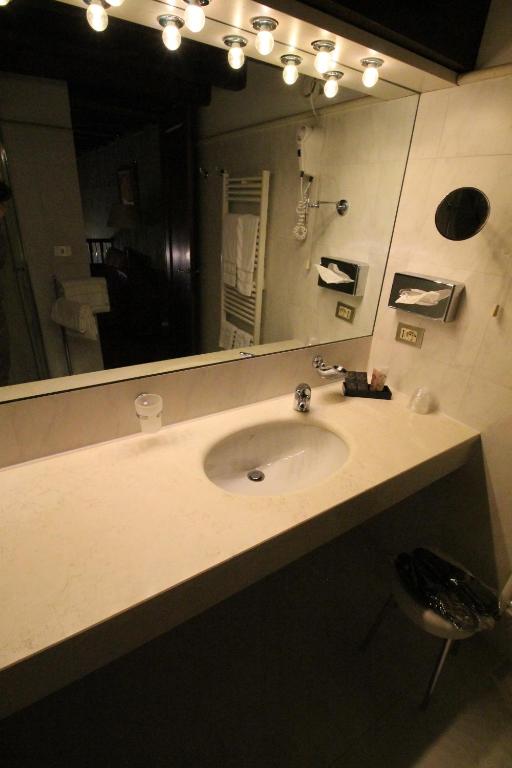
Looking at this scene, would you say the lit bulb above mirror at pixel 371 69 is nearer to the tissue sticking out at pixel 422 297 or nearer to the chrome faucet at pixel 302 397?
the tissue sticking out at pixel 422 297

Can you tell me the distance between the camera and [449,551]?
1.48 m

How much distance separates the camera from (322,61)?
3.14ft

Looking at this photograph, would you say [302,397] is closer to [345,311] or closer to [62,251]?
[345,311]

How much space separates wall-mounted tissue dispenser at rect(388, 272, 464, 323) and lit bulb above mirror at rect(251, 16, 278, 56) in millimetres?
803

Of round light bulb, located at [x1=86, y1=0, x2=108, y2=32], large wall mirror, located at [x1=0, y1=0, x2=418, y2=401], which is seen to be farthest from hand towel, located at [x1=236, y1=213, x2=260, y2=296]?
round light bulb, located at [x1=86, y1=0, x2=108, y2=32]

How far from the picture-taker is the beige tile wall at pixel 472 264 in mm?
1080

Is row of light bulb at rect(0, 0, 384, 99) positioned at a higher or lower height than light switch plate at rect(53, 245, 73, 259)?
higher

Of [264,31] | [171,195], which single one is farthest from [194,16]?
[171,195]

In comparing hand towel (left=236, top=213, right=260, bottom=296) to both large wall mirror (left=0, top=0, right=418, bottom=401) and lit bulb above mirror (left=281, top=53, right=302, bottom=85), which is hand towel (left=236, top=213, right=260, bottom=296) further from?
lit bulb above mirror (left=281, top=53, right=302, bottom=85)

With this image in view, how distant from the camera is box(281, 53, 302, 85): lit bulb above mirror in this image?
38.6 inches

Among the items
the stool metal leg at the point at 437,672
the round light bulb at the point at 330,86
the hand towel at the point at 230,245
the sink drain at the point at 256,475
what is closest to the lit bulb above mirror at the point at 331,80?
the round light bulb at the point at 330,86

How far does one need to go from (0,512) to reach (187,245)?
909 mm

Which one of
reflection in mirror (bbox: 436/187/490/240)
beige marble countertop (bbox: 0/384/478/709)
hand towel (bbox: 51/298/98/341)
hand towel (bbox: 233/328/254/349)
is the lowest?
beige marble countertop (bbox: 0/384/478/709)

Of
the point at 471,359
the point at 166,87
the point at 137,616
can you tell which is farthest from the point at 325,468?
the point at 166,87
